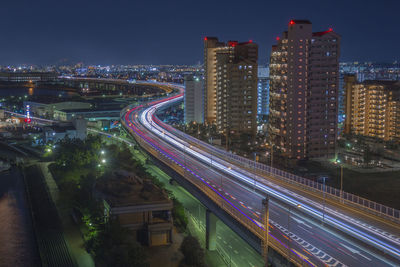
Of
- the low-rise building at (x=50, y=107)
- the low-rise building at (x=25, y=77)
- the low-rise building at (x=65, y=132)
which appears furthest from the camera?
the low-rise building at (x=25, y=77)

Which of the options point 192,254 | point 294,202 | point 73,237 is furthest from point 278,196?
point 73,237

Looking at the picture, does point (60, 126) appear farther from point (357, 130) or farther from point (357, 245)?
point (357, 245)

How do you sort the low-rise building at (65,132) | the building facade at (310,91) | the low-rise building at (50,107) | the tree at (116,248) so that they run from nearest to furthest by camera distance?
1. the tree at (116,248)
2. the building facade at (310,91)
3. the low-rise building at (65,132)
4. the low-rise building at (50,107)

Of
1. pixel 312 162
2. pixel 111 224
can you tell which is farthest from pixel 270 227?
pixel 312 162

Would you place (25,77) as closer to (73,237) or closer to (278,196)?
(73,237)

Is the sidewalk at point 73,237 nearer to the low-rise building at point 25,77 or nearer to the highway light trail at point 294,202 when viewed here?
the highway light trail at point 294,202

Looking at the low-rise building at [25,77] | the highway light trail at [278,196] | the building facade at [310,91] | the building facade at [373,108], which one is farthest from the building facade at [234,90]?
the low-rise building at [25,77]

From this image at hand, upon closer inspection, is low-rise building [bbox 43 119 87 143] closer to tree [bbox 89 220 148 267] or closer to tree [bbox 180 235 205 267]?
tree [bbox 89 220 148 267]
